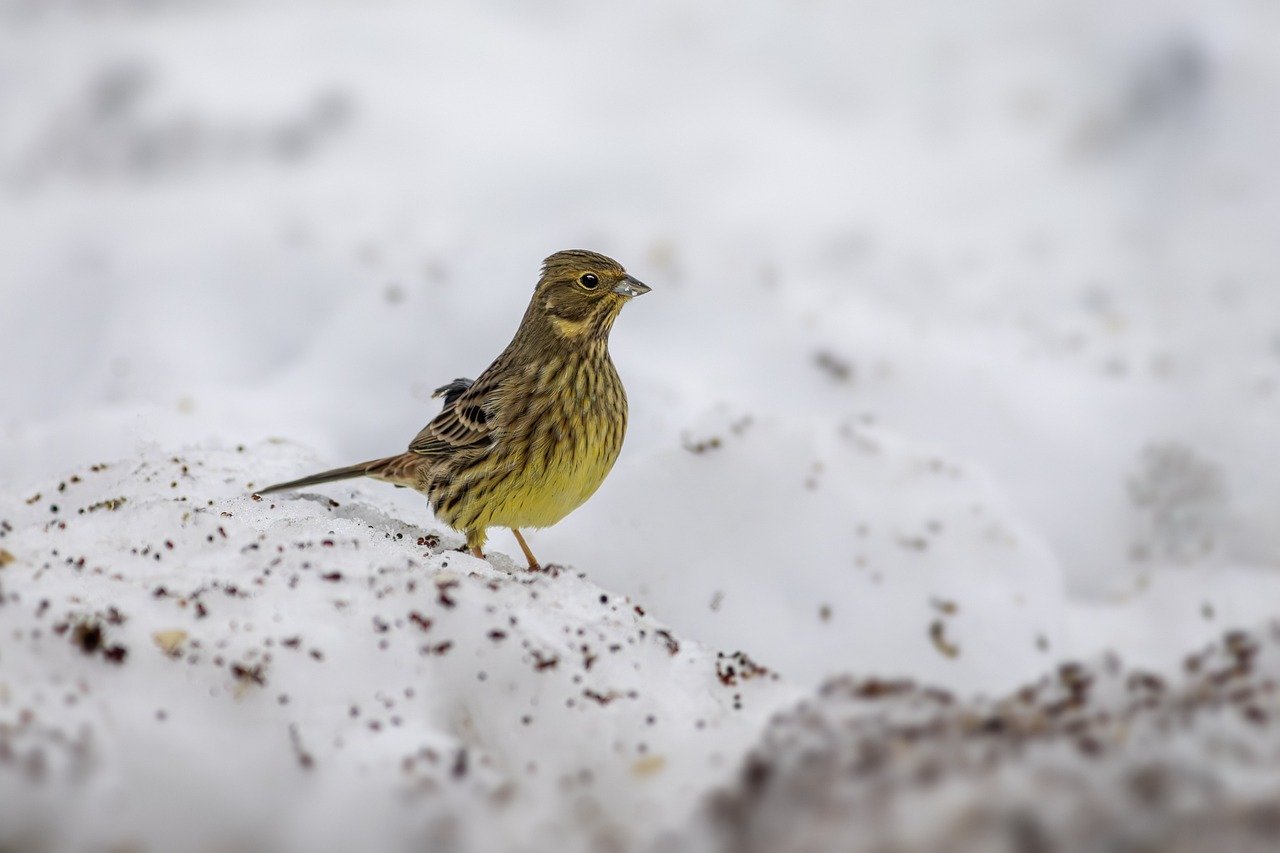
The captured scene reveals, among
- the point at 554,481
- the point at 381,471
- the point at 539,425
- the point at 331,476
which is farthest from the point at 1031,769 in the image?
the point at 381,471

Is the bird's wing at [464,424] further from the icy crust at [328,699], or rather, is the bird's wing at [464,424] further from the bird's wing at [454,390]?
the icy crust at [328,699]

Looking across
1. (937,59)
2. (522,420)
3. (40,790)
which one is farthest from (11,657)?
(937,59)

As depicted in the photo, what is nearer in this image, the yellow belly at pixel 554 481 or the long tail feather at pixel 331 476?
the yellow belly at pixel 554 481

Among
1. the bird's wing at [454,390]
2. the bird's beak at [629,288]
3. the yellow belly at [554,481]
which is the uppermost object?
the bird's wing at [454,390]

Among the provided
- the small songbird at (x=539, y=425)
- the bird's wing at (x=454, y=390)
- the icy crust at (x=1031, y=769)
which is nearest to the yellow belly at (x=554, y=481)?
the small songbird at (x=539, y=425)

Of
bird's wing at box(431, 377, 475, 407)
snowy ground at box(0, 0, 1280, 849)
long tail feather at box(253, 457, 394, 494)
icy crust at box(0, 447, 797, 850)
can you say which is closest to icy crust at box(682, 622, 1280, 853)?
snowy ground at box(0, 0, 1280, 849)

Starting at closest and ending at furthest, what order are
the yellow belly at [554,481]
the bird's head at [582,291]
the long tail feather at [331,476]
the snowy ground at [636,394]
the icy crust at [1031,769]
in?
the icy crust at [1031,769] → the snowy ground at [636,394] → the yellow belly at [554,481] → the long tail feather at [331,476] → the bird's head at [582,291]

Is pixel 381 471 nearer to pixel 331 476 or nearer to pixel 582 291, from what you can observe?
pixel 331 476

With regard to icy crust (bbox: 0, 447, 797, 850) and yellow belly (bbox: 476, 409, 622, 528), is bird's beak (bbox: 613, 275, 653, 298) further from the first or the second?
icy crust (bbox: 0, 447, 797, 850)
